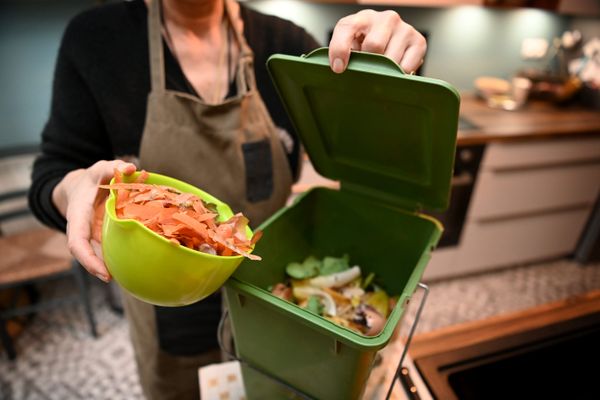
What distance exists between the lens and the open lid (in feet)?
1.64

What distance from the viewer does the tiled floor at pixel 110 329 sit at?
1.50 meters

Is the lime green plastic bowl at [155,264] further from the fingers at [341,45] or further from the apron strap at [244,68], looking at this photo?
the apron strap at [244,68]

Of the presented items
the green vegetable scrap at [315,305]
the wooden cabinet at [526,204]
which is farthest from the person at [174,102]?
the wooden cabinet at [526,204]

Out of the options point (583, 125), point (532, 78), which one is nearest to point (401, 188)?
point (583, 125)

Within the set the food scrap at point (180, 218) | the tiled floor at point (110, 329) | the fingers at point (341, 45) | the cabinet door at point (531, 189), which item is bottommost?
the tiled floor at point (110, 329)

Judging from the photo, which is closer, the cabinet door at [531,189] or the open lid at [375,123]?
the open lid at [375,123]

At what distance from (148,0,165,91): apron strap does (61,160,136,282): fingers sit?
9.3 inches

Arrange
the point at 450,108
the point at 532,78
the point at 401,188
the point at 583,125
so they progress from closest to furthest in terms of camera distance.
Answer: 1. the point at 450,108
2. the point at 401,188
3. the point at 583,125
4. the point at 532,78

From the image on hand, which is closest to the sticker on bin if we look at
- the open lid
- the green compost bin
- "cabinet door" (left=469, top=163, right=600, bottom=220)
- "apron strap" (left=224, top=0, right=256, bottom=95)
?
the green compost bin

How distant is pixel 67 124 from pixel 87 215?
309mm

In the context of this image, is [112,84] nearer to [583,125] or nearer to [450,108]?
[450,108]

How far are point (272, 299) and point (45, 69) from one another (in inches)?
65.2

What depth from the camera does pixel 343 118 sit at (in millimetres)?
639

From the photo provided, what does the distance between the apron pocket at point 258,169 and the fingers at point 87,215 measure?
29cm
